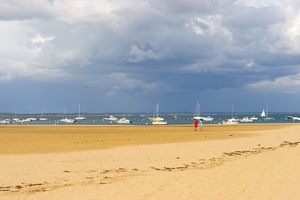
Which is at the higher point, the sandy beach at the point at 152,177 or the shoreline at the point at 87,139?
the shoreline at the point at 87,139

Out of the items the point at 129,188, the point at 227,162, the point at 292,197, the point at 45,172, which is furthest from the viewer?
the point at 227,162

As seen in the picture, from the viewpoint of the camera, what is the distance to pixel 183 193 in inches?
488

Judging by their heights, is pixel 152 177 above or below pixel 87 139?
below

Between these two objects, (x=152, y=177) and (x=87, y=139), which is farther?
(x=87, y=139)

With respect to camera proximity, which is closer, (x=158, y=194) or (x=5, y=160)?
(x=158, y=194)

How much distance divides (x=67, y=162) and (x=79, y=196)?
27.8 ft

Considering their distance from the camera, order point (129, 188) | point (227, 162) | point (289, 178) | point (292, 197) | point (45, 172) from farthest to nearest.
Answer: point (227, 162) < point (45, 172) < point (289, 178) < point (129, 188) < point (292, 197)

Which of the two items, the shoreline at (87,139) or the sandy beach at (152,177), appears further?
the shoreline at (87,139)

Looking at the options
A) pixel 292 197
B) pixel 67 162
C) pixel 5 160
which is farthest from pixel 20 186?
pixel 292 197

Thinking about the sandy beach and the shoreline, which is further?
the shoreline

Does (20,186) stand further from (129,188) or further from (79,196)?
(129,188)

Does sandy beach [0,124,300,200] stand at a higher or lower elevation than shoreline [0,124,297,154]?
lower

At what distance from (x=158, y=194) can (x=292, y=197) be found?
4236 mm

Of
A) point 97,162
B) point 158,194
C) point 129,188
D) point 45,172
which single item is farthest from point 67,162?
point 158,194
